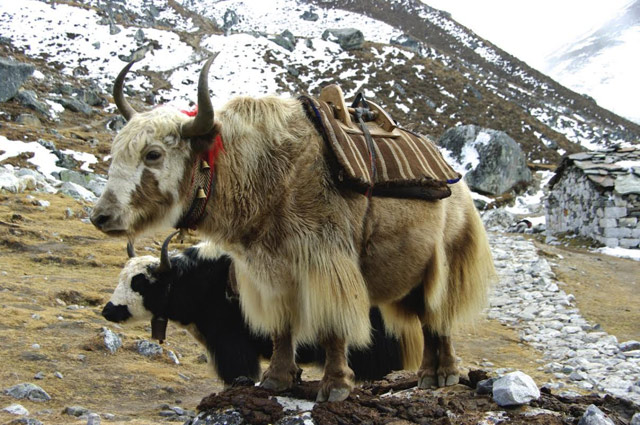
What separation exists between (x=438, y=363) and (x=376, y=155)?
1.33m

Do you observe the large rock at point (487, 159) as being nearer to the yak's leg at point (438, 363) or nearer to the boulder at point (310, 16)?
the yak's leg at point (438, 363)

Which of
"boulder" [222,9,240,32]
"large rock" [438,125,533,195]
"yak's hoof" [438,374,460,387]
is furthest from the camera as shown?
"boulder" [222,9,240,32]

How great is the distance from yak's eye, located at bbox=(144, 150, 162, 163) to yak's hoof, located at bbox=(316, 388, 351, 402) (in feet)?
4.38

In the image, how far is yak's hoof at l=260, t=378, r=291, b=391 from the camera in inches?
113

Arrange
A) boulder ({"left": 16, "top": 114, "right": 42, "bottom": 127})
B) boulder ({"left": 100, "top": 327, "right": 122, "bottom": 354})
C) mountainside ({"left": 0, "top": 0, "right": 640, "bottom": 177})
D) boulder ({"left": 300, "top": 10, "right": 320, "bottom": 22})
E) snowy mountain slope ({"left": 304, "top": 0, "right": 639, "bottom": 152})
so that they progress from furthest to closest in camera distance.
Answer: boulder ({"left": 300, "top": 10, "right": 320, "bottom": 22}) < snowy mountain slope ({"left": 304, "top": 0, "right": 639, "bottom": 152}) < mountainside ({"left": 0, "top": 0, "right": 640, "bottom": 177}) < boulder ({"left": 16, "top": 114, "right": 42, "bottom": 127}) < boulder ({"left": 100, "top": 327, "right": 122, "bottom": 354})

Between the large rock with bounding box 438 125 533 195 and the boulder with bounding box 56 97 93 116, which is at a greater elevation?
the boulder with bounding box 56 97 93 116

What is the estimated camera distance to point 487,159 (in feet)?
79.4

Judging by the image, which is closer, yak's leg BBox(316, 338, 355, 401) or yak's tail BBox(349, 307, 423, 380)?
yak's leg BBox(316, 338, 355, 401)

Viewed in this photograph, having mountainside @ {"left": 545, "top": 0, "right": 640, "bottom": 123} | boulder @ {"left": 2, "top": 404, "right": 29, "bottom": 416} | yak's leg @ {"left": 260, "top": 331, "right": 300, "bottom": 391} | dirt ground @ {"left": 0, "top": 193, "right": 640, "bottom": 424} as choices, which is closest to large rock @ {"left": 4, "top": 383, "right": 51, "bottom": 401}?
dirt ground @ {"left": 0, "top": 193, "right": 640, "bottom": 424}

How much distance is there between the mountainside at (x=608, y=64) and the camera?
7006cm

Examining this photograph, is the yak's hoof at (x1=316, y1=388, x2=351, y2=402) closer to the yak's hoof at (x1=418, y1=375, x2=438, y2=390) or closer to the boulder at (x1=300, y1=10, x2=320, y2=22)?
the yak's hoof at (x1=418, y1=375, x2=438, y2=390)

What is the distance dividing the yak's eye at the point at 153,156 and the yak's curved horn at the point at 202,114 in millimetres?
135

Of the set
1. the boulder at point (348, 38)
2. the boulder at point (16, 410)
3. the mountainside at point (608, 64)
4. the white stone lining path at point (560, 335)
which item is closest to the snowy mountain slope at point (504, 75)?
the boulder at point (348, 38)

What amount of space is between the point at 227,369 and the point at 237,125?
2.72 metres
